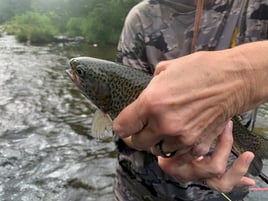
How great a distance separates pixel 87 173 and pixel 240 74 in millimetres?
5620

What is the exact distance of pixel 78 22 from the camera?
3881 cm

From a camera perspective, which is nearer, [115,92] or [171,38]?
[115,92]

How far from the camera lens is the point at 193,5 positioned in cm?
229

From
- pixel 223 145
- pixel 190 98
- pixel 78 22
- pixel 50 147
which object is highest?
pixel 190 98

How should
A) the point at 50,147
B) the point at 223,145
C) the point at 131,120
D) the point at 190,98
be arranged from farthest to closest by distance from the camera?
1. the point at 50,147
2. the point at 223,145
3. the point at 131,120
4. the point at 190,98

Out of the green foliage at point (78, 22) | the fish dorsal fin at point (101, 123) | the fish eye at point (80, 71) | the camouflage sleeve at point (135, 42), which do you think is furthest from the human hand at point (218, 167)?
the green foliage at point (78, 22)

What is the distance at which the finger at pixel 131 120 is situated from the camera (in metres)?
1.25

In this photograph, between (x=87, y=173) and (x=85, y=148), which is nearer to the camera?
(x=87, y=173)

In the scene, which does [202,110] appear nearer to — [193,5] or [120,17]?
[193,5]

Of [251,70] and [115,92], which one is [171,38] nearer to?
[115,92]

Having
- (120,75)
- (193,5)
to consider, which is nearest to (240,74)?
(120,75)

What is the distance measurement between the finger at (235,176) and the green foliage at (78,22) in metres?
26.5

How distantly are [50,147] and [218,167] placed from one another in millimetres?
6371

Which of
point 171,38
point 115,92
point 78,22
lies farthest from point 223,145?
point 78,22
